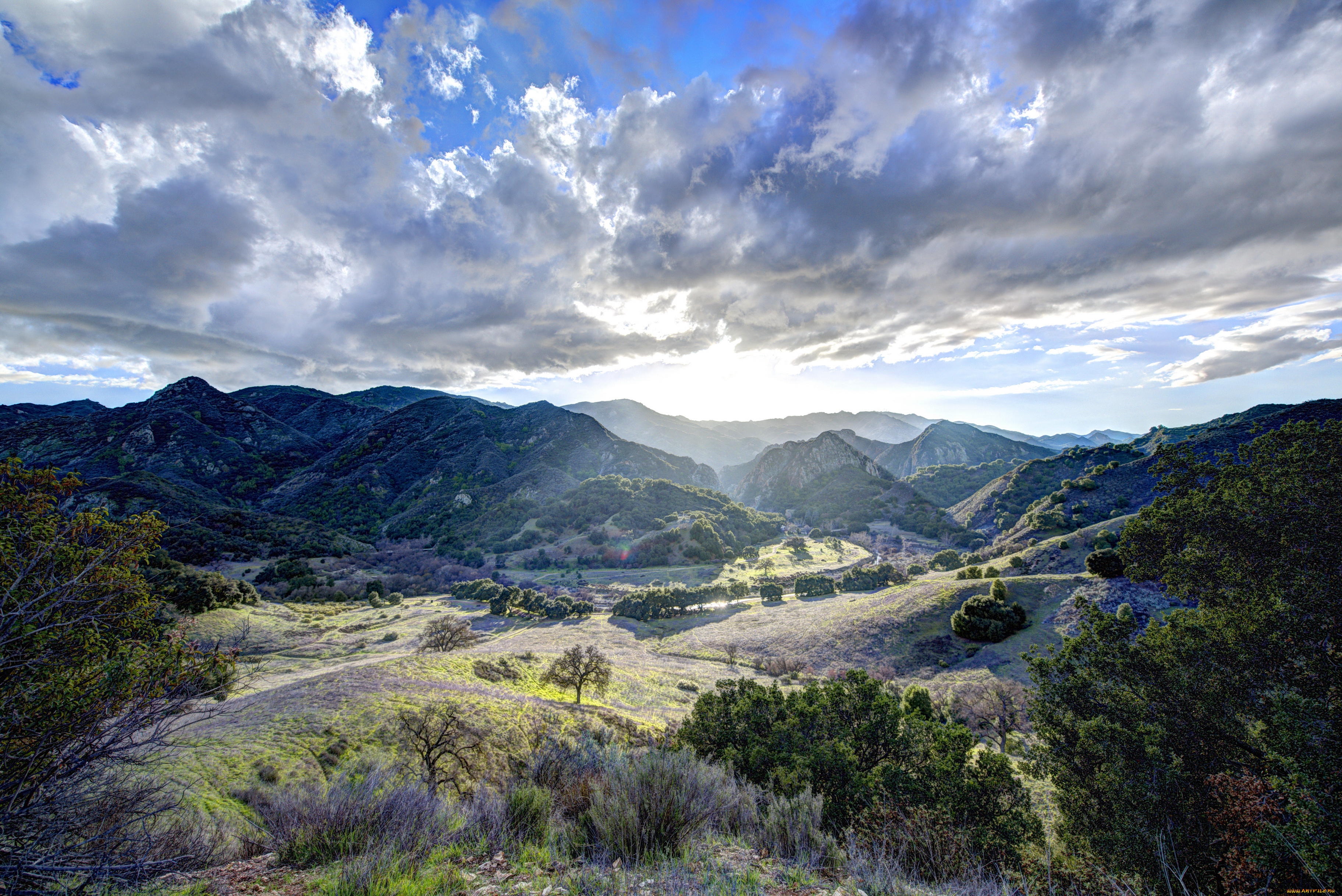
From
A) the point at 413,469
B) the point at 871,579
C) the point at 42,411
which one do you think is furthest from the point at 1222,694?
the point at 42,411

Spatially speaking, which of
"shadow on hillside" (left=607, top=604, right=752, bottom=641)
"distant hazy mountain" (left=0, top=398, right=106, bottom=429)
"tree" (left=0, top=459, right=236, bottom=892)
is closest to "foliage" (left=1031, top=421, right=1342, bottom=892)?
"tree" (left=0, top=459, right=236, bottom=892)

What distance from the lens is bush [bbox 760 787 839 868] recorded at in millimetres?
6125

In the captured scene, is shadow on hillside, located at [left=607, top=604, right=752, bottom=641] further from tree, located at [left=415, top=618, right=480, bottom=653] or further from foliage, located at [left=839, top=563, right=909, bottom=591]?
tree, located at [left=415, top=618, right=480, bottom=653]

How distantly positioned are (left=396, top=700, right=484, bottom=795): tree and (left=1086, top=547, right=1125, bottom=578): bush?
122ft

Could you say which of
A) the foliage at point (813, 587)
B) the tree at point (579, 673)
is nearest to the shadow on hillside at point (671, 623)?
the foliage at point (813, 587)

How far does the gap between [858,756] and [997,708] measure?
601 inches

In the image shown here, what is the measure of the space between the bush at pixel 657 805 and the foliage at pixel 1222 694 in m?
6.77

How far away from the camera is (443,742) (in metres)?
11.9

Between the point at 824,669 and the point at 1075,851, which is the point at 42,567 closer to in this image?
the point at 1075,851

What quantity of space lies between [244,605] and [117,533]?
40216mm

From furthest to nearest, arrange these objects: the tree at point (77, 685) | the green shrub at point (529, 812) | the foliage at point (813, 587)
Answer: the foliage at point (813, 587) → the green shrub at point (529, 812) → the tree at point (77, 685)

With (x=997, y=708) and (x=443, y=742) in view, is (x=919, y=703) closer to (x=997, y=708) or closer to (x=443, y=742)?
(x=997, y=708)

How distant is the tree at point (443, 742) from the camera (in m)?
11.2

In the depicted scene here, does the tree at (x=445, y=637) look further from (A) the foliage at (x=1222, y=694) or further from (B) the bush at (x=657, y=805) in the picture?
(A) the foliage at (x=1222, y=694)
